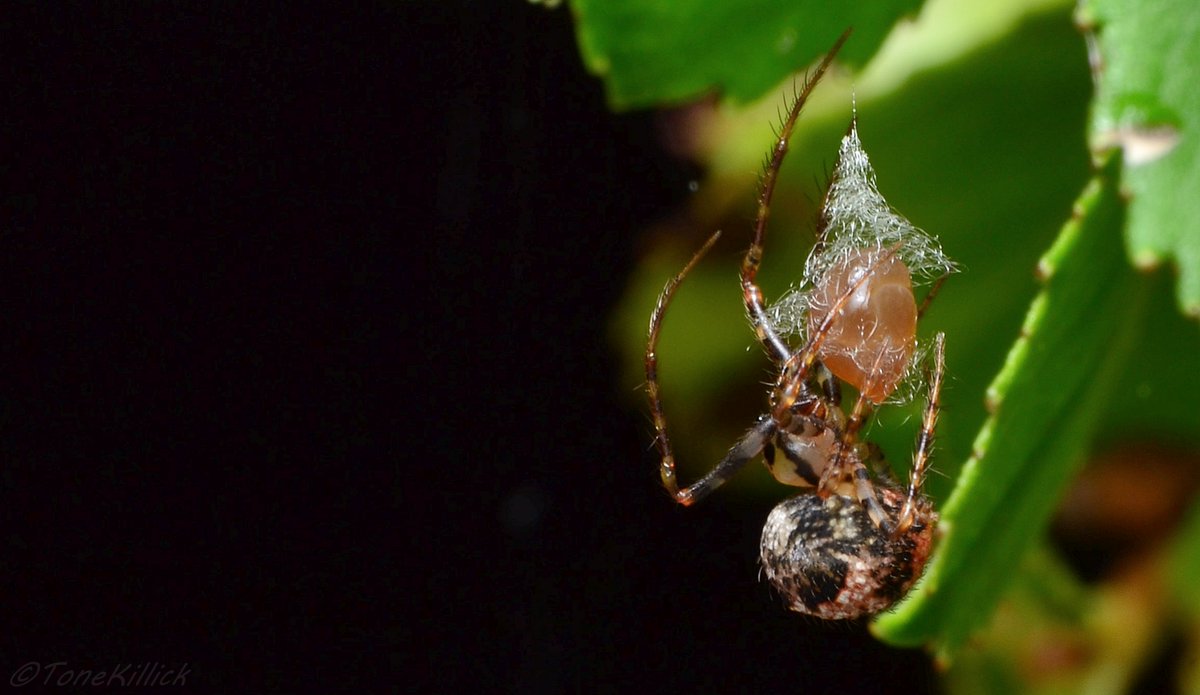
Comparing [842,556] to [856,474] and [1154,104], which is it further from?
[1154,104]

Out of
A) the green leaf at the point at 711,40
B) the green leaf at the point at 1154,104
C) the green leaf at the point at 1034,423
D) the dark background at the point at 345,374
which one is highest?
the green leaf at the point at 1154,104

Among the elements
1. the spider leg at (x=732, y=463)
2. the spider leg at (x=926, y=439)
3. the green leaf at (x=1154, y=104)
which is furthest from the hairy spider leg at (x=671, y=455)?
the green leaf at (x=1154, y=104)

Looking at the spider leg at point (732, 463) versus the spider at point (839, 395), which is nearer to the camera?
the spider at point (839, 395)


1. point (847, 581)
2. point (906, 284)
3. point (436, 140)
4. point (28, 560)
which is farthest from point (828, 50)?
point (28, 560)

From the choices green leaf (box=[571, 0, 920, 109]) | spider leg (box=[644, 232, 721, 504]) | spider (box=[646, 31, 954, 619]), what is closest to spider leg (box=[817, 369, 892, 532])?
spider (box=[646, 31, 954, 619])

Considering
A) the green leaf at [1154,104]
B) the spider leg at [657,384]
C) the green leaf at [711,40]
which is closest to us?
the green leaf at [1154,104]

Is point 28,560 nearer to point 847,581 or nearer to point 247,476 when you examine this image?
point 247,476

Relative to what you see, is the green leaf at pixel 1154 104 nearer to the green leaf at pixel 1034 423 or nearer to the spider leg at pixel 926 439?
the green leaf at pixel 1034 423
